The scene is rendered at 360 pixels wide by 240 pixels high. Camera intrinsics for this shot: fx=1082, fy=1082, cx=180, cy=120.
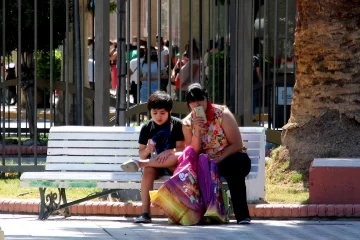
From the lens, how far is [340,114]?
10414 mm

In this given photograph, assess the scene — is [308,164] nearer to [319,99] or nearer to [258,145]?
[319,99]

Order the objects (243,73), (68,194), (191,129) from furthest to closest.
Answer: (243,73) < (68,194) < (191,129)

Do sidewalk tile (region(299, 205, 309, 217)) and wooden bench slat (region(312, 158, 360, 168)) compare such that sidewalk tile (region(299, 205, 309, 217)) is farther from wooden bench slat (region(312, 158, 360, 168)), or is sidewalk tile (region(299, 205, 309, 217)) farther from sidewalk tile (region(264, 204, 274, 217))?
wooden bench slat (region(312, 158, 360, 168))

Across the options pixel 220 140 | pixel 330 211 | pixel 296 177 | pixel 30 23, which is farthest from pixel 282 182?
pixel 30 23

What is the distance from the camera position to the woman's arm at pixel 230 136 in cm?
877

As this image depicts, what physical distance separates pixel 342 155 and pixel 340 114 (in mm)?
425

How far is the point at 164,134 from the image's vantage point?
898cm

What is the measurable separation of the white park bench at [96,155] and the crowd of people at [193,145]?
0.73 feet

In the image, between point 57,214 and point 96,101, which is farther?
point 96,101

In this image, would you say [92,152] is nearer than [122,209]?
No

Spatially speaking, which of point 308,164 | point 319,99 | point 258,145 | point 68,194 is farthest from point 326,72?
point 68,194

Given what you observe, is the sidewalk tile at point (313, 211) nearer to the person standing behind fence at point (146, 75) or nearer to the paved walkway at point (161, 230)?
the paved walkway at point (161, 230)

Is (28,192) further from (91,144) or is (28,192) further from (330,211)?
(330,211)

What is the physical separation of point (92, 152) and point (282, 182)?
2009mm
